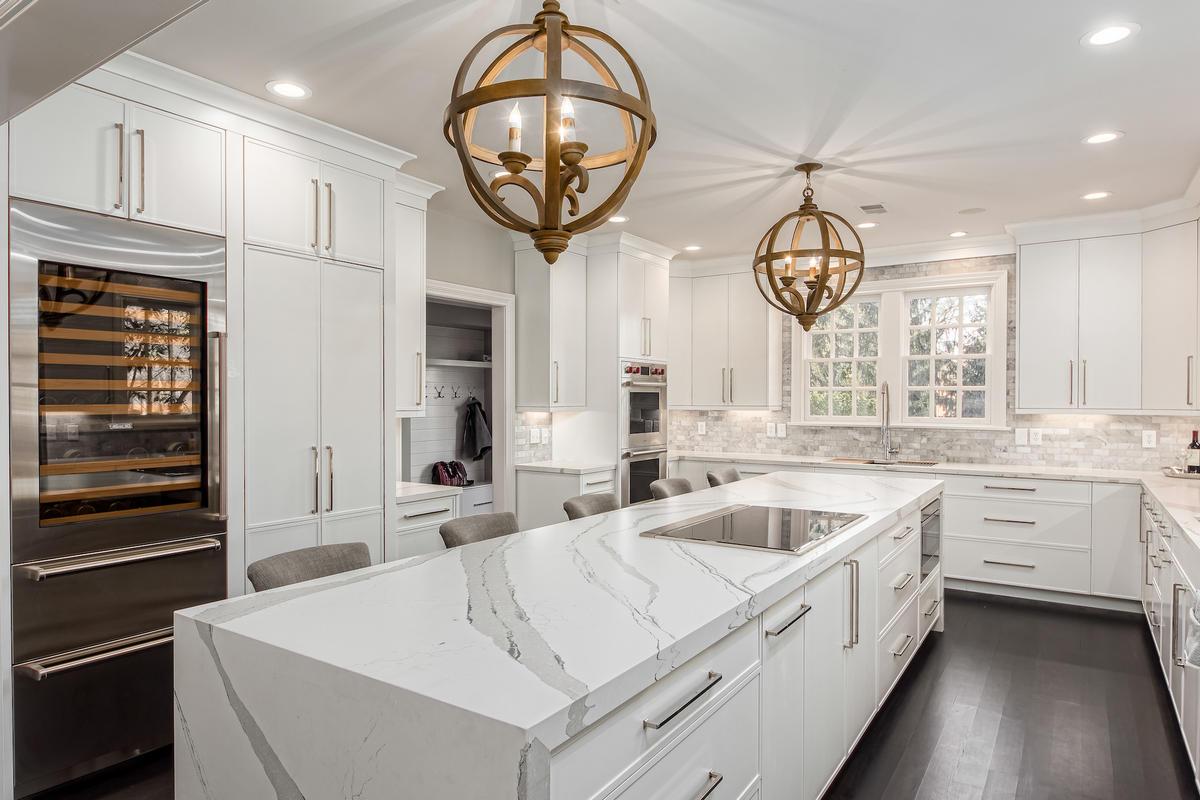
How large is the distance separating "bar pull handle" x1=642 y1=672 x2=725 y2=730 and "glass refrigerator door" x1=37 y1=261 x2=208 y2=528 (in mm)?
2162

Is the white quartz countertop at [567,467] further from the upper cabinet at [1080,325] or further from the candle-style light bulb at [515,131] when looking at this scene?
the candle-style light bulb at [515,131]

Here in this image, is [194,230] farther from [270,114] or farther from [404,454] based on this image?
[404,454]

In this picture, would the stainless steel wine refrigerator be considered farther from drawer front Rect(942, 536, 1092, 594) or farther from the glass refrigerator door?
drawer front Rect(942, 536, 1092, 594)

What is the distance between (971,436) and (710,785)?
15.9ft

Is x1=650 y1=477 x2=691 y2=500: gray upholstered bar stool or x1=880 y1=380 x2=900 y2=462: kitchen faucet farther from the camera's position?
x1=880 y1=380 x2=900 y2=462: kitchen faucet

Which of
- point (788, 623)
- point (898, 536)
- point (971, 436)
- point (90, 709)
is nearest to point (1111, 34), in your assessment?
point (898, 536)

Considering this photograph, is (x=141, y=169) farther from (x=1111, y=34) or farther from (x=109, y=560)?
(x=1111, y=34)

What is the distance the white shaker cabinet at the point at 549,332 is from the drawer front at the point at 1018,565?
2.74 m

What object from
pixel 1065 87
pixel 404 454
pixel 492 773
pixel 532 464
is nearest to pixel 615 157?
pixel 492 773

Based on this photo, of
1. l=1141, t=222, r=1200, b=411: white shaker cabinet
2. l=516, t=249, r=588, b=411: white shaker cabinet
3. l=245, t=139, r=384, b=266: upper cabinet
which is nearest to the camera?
l=245, t=139, r=384, b=266: upper cabinet

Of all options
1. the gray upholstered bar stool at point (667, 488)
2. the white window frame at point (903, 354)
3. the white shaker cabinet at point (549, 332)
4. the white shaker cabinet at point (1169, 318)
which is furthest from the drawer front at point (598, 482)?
the white shaker cabinet at point (1169, 318)

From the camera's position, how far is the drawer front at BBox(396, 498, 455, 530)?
374 cm

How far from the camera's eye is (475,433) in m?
6.32

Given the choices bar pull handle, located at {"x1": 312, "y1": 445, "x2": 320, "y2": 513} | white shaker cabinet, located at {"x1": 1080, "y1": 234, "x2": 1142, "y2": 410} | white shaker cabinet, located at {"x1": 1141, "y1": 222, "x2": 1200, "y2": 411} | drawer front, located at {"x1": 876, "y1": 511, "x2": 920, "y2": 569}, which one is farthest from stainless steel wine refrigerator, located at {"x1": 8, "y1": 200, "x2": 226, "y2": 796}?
white shaker cabinet, located at {"x1": 1141, "y1": 222, "x2": 1200, "y2": 411}
